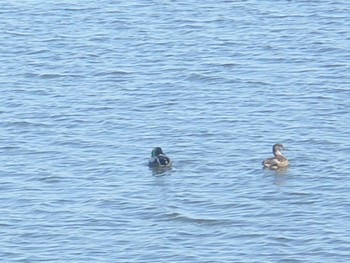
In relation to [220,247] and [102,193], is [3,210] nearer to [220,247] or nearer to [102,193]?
[102,193]

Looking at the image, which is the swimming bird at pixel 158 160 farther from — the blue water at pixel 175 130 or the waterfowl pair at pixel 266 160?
the blue water at pixel 175 130

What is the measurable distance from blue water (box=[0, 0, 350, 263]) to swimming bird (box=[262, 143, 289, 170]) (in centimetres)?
16

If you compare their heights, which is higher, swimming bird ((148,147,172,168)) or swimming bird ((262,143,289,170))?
swimming bird ((148,147,172,168))

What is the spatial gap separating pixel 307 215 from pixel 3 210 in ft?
16.8

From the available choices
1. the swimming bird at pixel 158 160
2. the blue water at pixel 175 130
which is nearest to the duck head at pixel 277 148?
the blue water at pixel 175 130

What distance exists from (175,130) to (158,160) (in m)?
2.51

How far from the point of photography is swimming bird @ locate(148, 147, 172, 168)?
25453 millimetres

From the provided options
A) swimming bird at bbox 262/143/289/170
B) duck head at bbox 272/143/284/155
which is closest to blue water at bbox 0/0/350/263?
swimming bird at bbox 262/143/289/170

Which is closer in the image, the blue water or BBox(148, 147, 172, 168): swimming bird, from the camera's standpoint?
the blue water

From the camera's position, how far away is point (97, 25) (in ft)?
119

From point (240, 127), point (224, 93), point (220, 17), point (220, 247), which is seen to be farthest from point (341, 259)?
point (220, 17)

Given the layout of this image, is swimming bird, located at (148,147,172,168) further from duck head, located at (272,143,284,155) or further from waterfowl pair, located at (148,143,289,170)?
duck head, located at (272,143,284,155)

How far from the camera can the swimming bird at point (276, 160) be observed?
25172mm

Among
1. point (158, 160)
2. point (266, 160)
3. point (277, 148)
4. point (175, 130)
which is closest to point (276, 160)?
point (266, 160)
